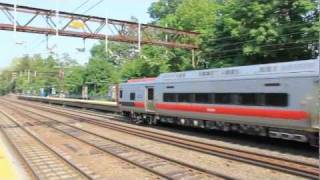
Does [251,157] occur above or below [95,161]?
above

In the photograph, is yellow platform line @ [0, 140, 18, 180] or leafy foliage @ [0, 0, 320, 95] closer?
yellow platform line @ [0, 140, 18, 180]

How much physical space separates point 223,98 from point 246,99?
1.87 m

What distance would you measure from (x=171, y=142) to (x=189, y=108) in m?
4.47

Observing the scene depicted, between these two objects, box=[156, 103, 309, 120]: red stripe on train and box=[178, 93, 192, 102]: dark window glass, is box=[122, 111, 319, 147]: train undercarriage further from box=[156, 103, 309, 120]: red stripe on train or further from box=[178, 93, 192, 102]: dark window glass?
box=[178, 93, 192, 102]: dark window glass

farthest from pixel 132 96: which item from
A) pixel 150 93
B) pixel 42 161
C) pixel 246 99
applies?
pixel 42 161

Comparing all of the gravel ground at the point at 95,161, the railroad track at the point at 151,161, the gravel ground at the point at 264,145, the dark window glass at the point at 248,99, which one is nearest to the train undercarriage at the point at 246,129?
the gravel ground at the point at 264,145

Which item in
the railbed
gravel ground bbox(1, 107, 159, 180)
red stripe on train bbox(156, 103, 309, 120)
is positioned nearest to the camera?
gravel ground bbox(1, 107, 159, 180)

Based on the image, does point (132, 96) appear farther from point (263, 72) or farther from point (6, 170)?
point (6, 170)

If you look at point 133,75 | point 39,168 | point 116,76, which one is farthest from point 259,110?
point 116,76

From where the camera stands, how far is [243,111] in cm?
2106

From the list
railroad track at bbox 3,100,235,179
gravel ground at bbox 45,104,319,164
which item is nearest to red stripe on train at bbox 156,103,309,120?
gravel ground at bbox 45,104,319,164

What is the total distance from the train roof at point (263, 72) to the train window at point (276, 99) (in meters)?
0.72

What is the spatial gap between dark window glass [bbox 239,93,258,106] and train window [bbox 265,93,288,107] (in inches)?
31.9

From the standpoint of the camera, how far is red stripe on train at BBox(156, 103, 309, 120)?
708 inches
